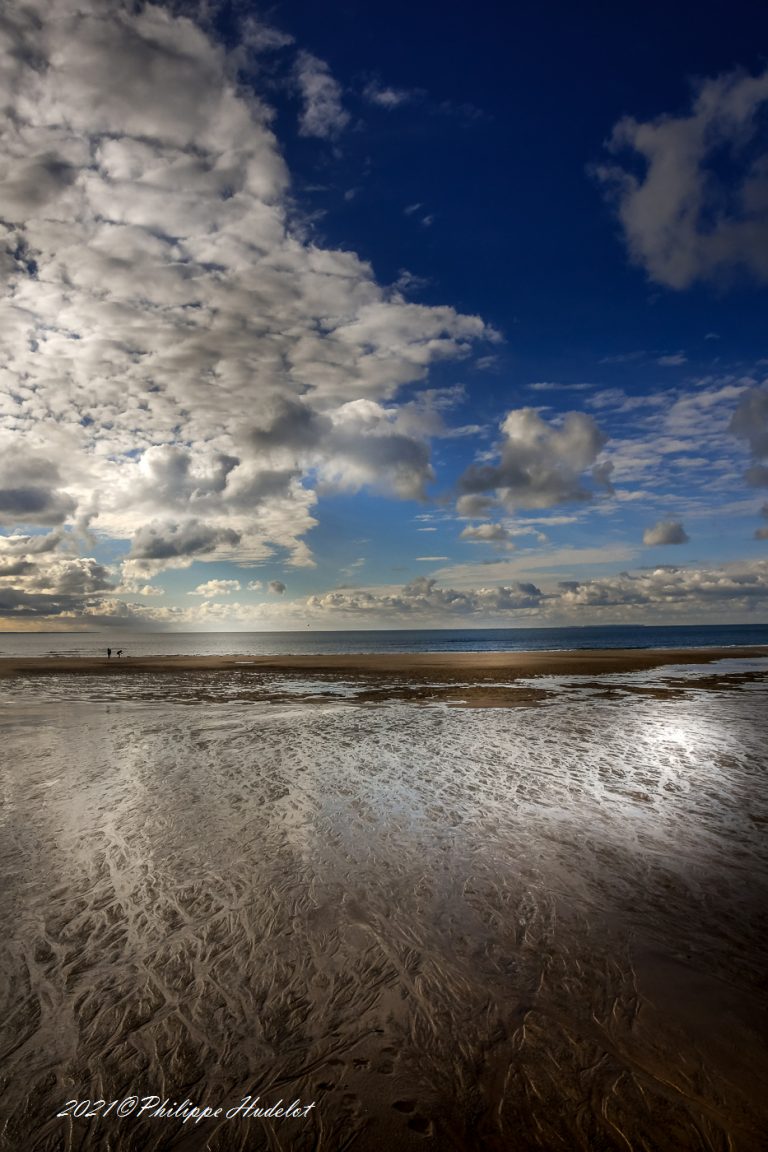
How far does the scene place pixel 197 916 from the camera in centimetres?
717

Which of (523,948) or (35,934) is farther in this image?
(35,934)

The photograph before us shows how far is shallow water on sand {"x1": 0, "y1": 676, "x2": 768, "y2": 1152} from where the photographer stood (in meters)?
4.16

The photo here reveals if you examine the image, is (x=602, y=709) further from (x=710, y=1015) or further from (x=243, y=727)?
(x=710, y=1015)

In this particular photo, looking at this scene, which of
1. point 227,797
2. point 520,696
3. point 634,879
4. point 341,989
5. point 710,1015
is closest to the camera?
point 710,1015

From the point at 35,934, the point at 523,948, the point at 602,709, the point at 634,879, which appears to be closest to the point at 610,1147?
the point at 523,948

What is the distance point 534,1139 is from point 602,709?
23.3m

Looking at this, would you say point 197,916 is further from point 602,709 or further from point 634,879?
point 602,709

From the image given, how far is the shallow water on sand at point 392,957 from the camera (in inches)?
164

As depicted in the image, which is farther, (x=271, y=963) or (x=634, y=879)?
(x=634, y=879)

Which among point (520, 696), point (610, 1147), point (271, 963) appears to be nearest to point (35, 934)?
point (271, 963)

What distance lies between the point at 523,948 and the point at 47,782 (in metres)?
12.5

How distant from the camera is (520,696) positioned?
99.6ft

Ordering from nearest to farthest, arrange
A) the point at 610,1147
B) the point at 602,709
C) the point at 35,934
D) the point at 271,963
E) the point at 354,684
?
1. the point at 610,1147
2. the point at 271,963
3. the point at 35,934
4. the point at 602,709
5. the point at 354,684

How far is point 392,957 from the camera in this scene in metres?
6.22
